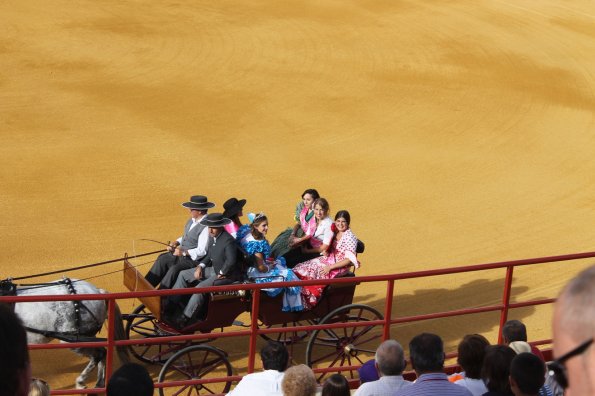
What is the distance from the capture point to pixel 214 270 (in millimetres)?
10094

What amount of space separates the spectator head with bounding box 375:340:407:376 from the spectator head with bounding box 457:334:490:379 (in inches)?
21.9

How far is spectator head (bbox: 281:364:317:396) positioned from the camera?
18.9ft

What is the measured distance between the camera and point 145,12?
1043 inches

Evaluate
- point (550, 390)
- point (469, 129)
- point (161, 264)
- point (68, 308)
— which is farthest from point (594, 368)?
point (469, 129)

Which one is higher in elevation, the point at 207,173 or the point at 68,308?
the point at 207,173

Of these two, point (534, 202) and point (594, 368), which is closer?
point (594, 368)

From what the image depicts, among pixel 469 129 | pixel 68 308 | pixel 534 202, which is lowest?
pixel 68 308

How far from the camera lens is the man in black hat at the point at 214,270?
9.77 meters

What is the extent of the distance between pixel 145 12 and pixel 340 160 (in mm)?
11339

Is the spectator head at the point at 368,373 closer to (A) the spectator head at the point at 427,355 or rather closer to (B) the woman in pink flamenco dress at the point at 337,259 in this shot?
(A) the spectator head at the point at 427,355

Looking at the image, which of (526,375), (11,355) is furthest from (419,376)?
(11,355)

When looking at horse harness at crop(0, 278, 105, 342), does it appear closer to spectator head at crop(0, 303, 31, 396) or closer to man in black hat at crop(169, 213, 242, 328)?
man in black hat at crop(169, 213, 242, 328)

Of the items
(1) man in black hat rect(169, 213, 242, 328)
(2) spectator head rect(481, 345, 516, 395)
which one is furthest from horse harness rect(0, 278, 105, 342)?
(2) spectator head rect(481, 345, 516, 395)

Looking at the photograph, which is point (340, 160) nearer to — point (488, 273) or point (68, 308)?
point (488, 273)
